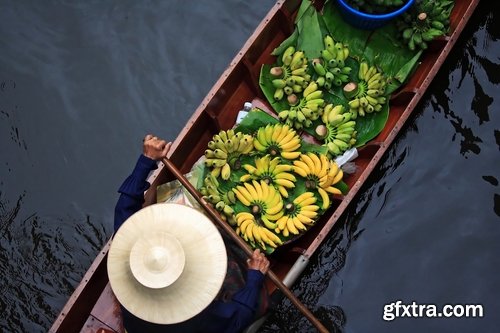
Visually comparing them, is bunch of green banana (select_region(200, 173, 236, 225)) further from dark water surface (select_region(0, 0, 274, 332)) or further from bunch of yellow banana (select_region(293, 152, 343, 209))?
A: dark water surface (select_region(0, 0, 274, 332))

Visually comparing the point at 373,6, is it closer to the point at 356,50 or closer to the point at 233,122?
the point at 356,50

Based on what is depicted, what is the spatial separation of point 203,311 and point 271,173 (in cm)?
182

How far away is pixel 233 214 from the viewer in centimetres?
539

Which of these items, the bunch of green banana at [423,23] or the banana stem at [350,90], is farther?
the bunch of green banana at [423,23]

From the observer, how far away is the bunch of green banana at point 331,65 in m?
5.86

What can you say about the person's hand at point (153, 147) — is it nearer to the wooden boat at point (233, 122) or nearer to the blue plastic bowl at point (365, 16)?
the wooden boat at point (233, 122)

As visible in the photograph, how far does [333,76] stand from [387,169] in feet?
4.60

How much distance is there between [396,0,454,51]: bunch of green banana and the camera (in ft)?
19.6

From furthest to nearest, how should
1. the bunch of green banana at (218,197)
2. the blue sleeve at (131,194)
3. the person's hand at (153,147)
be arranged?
the bunch of green banana at (218,197), the person's hand at (153,147), the blue sleeve at (131,194)

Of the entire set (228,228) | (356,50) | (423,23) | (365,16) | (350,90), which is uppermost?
(365,16)

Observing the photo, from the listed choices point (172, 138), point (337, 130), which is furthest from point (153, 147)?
point (172, 138)

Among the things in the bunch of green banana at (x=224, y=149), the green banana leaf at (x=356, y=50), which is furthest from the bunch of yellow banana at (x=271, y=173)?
the green banana leaf at (x=356, y=50)

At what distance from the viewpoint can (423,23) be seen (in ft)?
19.8

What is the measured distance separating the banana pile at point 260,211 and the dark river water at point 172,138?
1113mm
